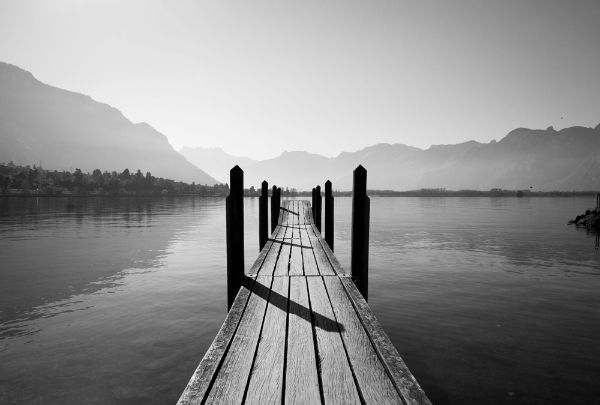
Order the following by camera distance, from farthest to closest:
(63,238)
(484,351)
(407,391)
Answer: (63,238)
(484,351)
(407,391)

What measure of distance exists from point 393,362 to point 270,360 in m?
1.36

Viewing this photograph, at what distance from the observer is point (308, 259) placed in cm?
943

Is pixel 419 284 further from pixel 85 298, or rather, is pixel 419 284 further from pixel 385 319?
pixel 85 298

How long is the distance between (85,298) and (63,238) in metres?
16.0

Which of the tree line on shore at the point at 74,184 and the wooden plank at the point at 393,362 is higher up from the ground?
the tree line on shore at the point at 74,184

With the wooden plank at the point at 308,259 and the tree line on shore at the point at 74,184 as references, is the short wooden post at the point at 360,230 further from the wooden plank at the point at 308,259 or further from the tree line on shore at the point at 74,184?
the tree line on shore at the point at 74,184

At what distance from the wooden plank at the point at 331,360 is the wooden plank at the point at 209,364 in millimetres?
1117

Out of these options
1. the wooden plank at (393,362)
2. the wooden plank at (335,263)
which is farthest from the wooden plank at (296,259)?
the wooden plank at (393,362)

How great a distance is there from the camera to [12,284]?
12.8 meters

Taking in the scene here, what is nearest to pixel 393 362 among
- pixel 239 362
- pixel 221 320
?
pixel 239 362

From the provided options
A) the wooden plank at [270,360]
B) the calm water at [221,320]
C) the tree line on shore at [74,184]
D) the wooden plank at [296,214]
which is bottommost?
the calm water at [221,320]


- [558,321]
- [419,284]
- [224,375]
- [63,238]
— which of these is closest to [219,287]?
[419,284]

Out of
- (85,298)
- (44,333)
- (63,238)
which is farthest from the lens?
(63,238)

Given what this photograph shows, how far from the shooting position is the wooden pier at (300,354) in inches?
130
